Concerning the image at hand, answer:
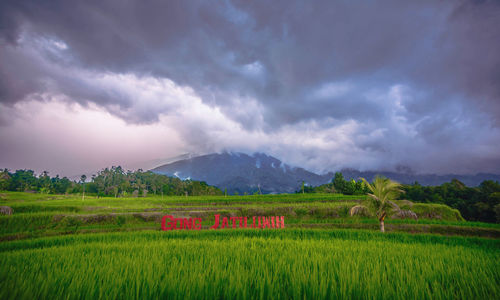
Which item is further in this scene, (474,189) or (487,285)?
(474,189)

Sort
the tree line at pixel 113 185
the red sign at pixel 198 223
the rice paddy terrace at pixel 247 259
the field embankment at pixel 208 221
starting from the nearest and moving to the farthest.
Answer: the rice paddy terrace at pixel 247 259
the red sign at pixel 198 223
the field embankment at pixel 208 221
the tree line at pixel 113 185

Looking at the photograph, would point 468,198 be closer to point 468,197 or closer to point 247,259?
point 468,197

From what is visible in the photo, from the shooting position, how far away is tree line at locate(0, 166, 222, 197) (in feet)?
235

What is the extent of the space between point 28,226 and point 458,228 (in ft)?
106

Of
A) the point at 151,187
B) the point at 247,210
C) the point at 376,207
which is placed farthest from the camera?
the point at 151,187

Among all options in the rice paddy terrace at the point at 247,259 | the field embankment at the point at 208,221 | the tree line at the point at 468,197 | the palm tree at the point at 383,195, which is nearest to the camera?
the rice paddy terrace at the point at 247,259

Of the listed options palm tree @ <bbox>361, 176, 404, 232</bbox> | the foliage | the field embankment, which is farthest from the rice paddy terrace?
the foliage

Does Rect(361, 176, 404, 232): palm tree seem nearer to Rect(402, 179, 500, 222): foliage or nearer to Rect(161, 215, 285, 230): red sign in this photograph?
Rect(161, 215, 285, 230): red sign

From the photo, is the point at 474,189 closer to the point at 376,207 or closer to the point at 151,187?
the point at 376,207

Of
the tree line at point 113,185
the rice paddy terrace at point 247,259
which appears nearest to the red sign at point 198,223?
the rice paddy terrace at point 247,259

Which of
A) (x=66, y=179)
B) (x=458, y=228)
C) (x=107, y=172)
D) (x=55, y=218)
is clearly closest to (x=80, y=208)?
(x=55, y=218)

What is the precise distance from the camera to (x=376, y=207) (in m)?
11.6

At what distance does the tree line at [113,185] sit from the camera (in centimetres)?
7169

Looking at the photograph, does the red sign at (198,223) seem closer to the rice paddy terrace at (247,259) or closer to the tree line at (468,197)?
the rice paddy terrace at (247,259)
